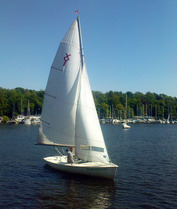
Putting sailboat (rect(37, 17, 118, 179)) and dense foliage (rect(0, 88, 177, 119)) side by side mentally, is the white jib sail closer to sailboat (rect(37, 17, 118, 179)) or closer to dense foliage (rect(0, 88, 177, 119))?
sailboat (rect(37, 17, 118, 179))

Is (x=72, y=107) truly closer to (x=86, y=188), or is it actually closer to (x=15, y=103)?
(x=86, y=188)

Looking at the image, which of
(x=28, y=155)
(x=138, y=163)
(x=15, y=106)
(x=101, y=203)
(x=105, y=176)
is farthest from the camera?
(x=15, y=106)

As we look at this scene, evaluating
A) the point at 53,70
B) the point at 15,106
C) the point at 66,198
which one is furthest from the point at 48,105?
the point at 15,106

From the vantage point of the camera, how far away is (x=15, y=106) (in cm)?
14838

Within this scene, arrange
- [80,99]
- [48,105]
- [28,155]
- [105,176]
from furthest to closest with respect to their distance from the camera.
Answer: [28,155] < [48,105] < [80,99] < [105,176]

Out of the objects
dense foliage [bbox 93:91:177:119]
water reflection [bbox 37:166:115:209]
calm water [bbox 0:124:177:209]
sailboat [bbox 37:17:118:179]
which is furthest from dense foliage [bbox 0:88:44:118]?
water reflection [bbox 37:166:115:209]

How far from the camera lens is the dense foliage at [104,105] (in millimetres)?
145875

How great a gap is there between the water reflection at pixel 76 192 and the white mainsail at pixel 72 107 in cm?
207

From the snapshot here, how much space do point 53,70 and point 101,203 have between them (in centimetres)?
1296

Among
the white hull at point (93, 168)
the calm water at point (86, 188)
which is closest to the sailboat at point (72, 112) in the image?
the white hull at point (93, 168)

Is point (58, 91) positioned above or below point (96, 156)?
above

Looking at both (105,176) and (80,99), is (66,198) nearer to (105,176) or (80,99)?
(105,176)

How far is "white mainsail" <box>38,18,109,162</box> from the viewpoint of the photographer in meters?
21.2

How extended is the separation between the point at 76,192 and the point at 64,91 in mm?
9301
